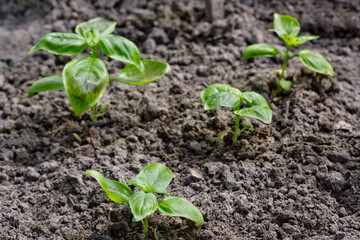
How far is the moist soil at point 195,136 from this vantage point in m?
2.03

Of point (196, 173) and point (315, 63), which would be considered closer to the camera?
point (196, 173)

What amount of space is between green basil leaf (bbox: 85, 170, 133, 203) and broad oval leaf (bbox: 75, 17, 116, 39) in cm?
84

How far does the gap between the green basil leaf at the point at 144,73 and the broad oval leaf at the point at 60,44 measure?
0.95 ft

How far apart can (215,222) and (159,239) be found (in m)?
0.27

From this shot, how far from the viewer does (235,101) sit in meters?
2.15

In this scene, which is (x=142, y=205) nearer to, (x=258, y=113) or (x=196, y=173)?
(x=196, y=173)

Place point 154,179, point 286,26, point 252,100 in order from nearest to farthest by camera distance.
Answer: point 154,179, point 252,100, point 286,26

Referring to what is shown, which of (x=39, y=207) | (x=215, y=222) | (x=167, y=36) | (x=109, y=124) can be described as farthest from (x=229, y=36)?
(x=39, y=207)

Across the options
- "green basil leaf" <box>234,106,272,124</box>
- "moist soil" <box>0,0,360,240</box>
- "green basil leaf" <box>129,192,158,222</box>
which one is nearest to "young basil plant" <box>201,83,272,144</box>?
"green basil leaf" <box>234,106,272,124</box>

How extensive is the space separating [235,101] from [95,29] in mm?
907

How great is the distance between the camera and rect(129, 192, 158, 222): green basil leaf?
69.1 inches

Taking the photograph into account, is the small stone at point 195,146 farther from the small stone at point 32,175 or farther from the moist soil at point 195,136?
the small stone at point 32,175

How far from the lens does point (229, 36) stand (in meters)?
3.14

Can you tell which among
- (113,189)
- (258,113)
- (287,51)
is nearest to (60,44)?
(113,189)
